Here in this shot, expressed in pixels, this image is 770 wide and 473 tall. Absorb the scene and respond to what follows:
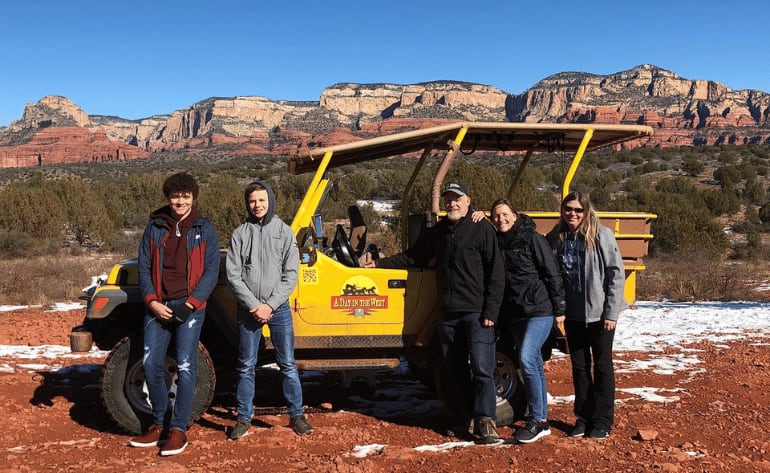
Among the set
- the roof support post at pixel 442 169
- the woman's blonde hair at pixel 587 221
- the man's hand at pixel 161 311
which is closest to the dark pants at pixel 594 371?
the woman's blonde hair at pixel 587 221

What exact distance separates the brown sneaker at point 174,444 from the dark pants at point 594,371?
2.80 m

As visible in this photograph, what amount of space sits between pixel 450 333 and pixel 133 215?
24.9 m

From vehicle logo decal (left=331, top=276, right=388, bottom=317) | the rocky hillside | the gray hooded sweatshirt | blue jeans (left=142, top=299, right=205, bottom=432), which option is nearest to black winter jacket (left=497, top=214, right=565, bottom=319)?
vehicle logo decal (left=331, top=276, right=388, bottom=317)

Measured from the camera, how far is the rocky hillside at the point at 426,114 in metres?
90.8

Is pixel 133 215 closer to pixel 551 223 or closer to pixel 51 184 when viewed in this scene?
pixel 51 184

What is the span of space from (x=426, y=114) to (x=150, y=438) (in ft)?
353

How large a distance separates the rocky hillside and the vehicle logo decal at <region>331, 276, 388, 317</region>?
6965 centimetres

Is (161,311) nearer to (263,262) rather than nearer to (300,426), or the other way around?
(263,262)

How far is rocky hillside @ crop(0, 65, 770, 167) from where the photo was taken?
90.8 m

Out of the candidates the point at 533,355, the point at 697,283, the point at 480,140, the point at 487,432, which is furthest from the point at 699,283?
the point at 487,432

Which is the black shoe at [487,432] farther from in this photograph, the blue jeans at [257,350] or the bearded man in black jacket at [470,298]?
the blue jeans at [257,350]

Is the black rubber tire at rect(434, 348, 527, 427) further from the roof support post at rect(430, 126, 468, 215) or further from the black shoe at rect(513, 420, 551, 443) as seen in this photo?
the roof support post at rect(430, 126, 468, 215)

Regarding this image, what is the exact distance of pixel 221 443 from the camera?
15.0 ft

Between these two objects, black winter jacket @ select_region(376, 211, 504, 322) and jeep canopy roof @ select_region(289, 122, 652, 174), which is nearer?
black winter jacket @ select_region(376, 211, 504, 322)
